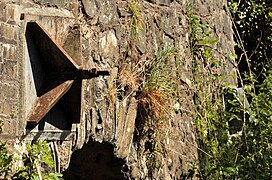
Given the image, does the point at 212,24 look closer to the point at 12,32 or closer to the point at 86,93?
the point at 86,93

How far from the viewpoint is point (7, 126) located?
382cm

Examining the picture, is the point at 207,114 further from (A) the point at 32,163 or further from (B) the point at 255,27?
(B) the point at 255,27

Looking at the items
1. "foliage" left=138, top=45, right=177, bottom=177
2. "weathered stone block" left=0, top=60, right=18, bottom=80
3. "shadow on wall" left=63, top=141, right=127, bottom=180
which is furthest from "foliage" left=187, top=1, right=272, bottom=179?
"weathered stone block" left=0, top=60, right=18, bottom=80

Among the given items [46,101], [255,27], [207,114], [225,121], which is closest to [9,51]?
[46,101]

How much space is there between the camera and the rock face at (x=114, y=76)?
3895 millimetres

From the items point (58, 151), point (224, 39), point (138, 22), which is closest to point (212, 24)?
point (224, 39)

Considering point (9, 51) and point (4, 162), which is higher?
point (9, 51)

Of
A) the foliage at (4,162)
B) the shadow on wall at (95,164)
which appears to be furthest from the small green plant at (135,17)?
the foliage at (4,162)

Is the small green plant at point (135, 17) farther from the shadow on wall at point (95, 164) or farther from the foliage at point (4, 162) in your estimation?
the foliage at point (4, 162)

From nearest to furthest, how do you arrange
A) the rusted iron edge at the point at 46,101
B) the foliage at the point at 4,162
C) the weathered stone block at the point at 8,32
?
the foliage at the point at 4,162
the weathered stone block at the point at 8,32
the rusted iron edge at the point at 46,101

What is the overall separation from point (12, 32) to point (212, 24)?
3440 mm

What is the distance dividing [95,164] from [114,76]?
582mm

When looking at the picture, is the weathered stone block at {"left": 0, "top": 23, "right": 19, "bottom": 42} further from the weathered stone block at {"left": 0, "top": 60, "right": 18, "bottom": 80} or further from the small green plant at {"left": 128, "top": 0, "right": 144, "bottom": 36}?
the small green plant at {"left": 128, "top": 0, "right": 144, "bottom": 36}

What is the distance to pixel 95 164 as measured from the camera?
523cm
